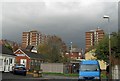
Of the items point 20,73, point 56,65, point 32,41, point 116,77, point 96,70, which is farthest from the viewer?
point 32,41

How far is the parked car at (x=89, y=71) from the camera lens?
2525cm

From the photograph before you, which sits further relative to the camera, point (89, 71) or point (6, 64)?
point (6, 64)

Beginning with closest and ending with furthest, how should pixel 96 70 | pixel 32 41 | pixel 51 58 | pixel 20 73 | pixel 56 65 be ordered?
pixel 96 70 < pixel 20 73 < pixel 56 65 < pixel 51 58 < pixel 32 41

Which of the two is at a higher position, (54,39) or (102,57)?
(54,39)

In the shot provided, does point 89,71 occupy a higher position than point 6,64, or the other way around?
point 6,64

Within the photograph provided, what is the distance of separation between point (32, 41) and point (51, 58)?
4858 inches

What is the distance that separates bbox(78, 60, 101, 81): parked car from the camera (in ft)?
82.8

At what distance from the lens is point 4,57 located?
4822 cm

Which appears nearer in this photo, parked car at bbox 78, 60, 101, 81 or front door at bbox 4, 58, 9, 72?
parked car at bbox 78, 60, 101, 81

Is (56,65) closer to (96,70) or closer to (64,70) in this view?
(64,70)

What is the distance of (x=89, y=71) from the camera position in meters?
25.8

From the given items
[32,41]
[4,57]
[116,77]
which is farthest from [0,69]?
[32,41]

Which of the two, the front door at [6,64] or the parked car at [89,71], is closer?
the parked car at [89,71]

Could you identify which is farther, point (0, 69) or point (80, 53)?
point (80, 53)
